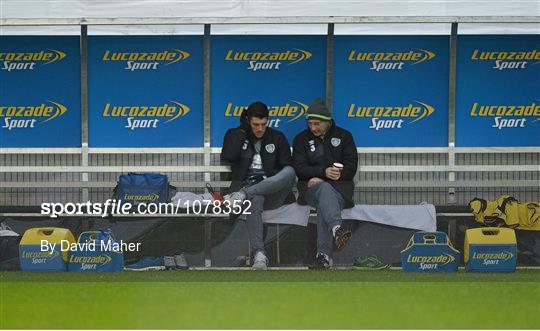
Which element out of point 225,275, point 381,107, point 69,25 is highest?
point 69,25

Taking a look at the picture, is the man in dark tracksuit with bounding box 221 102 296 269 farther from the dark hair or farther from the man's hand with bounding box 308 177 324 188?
the man's hand with bounding box 308 177 324 188

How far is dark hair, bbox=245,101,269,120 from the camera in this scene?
44.2 ft

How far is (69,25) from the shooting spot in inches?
557

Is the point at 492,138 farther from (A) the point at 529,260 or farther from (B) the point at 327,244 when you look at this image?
(B) the point at 327,244

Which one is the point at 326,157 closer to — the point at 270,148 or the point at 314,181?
the point at 314,181

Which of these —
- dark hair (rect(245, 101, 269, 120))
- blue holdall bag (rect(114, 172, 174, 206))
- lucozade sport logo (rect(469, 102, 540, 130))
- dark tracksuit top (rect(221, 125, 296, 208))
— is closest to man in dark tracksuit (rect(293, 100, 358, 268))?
dark tracksuit top (rect(221, 125, 296, 208))

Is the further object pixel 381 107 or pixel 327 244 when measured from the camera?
pixel 381 107

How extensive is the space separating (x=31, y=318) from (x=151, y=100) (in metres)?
6.80

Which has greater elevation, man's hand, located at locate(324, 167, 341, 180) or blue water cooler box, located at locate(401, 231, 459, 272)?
man's hand, located at locate(324, 167, 341, 180)

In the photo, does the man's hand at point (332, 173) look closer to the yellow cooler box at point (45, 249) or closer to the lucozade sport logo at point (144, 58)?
the lucozade sport logo at point (144, 58)

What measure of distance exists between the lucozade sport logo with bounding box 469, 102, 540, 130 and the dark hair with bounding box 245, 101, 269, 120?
2.80 meters

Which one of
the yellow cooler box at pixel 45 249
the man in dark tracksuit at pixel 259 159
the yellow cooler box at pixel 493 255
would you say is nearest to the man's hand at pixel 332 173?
the man in dark tracksuit at pixel 259 159

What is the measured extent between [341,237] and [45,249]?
3198 millimetres

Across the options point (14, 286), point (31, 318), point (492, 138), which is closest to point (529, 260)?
point (492, 138)
